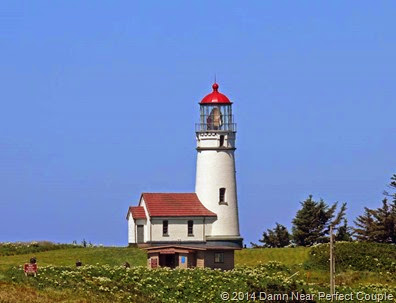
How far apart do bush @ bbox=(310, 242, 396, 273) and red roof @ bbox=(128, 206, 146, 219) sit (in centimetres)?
936

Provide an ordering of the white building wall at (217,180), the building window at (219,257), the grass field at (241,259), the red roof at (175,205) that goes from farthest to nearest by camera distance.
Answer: the white building wall at (217,180) < the red roof at (175,205) < the building window at (219,257) < the grass field at (241,259)

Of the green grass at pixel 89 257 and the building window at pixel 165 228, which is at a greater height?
the building window at pixel 165 228

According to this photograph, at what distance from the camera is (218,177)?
6781 cm

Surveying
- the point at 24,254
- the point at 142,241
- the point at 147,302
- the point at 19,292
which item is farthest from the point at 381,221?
the point at 19,292

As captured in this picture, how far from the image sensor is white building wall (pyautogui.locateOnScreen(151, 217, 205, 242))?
66.8 meters

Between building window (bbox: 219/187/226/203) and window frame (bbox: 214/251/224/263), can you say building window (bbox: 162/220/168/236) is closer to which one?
building window (bbox: 219/187/226/203)

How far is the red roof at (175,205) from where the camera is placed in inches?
2635

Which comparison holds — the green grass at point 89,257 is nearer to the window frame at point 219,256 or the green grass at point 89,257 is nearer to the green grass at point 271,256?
the window frame at point 219,256

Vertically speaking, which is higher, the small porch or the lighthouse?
the lighthouse

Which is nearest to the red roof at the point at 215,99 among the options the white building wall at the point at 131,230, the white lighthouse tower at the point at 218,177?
the white lighthouse tower at the point at 218,177

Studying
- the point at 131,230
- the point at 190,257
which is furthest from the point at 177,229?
the point at 190,257

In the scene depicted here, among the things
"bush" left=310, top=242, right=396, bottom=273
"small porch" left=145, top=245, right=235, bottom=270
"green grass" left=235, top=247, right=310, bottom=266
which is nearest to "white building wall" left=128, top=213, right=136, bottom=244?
"small porch" left=145, top=245, right=235, bottom=270

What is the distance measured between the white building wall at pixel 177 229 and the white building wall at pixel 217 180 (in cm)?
75

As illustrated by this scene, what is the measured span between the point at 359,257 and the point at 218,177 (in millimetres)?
9070
